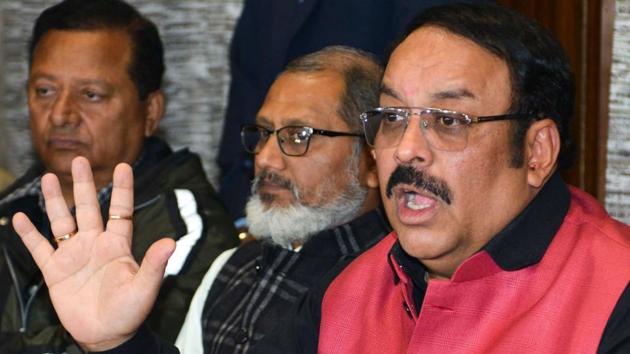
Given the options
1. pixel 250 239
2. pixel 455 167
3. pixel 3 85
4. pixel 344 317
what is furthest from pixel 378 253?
pixel 3 85

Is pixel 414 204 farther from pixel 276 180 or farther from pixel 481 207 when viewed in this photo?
pixel 276 180

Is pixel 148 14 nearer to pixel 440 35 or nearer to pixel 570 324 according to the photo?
pixel 440 35

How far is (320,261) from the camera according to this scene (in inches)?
114

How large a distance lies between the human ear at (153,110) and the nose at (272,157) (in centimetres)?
80

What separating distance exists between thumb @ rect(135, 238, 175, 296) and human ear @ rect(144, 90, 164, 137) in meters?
1.49

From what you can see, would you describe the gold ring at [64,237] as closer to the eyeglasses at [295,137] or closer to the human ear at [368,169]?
the eyeglasses at [295,137]

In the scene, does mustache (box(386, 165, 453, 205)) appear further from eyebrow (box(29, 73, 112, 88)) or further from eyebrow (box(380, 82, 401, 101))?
eyebrow (box(29, 73, 112, 88))

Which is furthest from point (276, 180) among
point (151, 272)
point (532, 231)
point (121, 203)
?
point (532, 231)

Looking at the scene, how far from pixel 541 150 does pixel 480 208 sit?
0.55 ft

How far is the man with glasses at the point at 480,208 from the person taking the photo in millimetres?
2100

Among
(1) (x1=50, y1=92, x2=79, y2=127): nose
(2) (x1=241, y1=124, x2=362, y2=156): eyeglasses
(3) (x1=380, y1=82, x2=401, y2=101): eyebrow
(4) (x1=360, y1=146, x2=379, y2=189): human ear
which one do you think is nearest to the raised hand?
(3) (x1=380, y1=82, x2=401, y2=101): eyebrow

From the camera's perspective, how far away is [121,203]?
93.6 inches

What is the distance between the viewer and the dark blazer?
3.43 metres

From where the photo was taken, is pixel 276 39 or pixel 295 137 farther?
pixel 276 39
